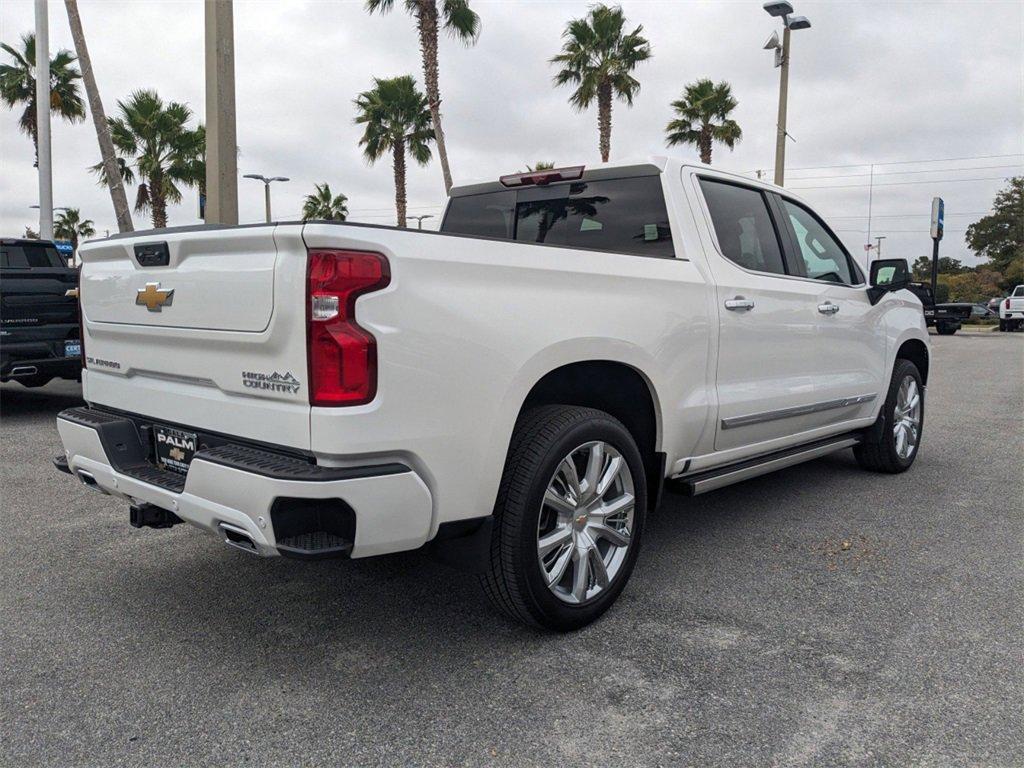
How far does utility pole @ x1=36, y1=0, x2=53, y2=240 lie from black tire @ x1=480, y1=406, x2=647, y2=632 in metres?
15.2

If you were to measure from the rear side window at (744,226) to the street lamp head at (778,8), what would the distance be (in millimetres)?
11919

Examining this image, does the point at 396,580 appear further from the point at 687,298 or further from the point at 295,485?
the point at 687,298

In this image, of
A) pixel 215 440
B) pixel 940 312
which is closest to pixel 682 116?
pixel 940 312

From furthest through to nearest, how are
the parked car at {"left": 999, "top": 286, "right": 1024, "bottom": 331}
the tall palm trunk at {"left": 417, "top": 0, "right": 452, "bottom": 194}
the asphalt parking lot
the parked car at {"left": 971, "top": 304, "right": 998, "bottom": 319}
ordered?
the parked car at {"left": 971, "top": 304, "right": 998, "bottom": 319} → the parked car at {"left": 999, "top": 286, "right": 1024, "bottom": 331} → the tall palm trunk at {"left": 417, "top": 0, "right": 452, "bottom": 194} → the asphalt parking lot

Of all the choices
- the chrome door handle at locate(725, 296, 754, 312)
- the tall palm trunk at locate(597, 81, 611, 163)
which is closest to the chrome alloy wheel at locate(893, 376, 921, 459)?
the chrome door handle at locate(725, 296, 754, 312)

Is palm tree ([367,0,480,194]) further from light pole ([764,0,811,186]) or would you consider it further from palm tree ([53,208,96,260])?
palm tree ([53,208,96,260])

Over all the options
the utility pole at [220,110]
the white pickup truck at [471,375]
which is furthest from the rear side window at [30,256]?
the white pickup truck at [471,375]

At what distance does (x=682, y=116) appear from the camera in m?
26.9

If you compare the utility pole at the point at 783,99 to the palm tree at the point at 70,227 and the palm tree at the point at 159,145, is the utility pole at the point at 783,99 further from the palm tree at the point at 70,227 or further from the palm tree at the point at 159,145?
the palm tree at the point at 70,227

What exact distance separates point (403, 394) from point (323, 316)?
12.7 inches

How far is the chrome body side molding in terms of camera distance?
3.88 meters

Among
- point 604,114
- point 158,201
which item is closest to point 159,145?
point 158,201

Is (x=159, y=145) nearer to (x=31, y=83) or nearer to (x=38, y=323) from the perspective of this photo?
(x=31, y=83)

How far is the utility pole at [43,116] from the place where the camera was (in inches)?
591
